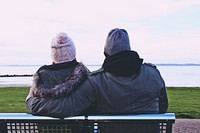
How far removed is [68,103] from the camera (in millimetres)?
3111

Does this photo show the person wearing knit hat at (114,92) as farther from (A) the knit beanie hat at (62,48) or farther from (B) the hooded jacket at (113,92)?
(A) the knit beanie hat at (62,48)

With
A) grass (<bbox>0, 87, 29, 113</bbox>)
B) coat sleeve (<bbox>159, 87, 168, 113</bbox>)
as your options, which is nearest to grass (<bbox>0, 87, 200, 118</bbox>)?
grass (<bbox>0, 87, 29, 113</bbox>)

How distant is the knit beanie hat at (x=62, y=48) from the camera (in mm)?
3400

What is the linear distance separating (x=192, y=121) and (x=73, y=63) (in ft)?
21.3

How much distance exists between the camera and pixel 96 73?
3215 millimetres

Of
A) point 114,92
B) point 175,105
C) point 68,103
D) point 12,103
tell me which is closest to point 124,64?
point 114,92

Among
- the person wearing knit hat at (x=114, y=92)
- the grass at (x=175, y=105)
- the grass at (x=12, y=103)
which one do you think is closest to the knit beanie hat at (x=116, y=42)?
the person wearing knit hat at (x=114, y=92)

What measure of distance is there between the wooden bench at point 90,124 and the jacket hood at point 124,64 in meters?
0.38

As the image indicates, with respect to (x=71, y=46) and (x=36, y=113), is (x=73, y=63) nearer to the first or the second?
(x=71, y=46)

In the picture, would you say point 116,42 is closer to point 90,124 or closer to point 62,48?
point 62,48

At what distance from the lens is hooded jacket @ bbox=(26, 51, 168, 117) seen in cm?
313

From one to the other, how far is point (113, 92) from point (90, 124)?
35cm

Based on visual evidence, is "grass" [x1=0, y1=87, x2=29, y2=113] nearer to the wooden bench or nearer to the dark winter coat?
the dark winter coat

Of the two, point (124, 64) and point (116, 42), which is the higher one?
point (116, 42)
